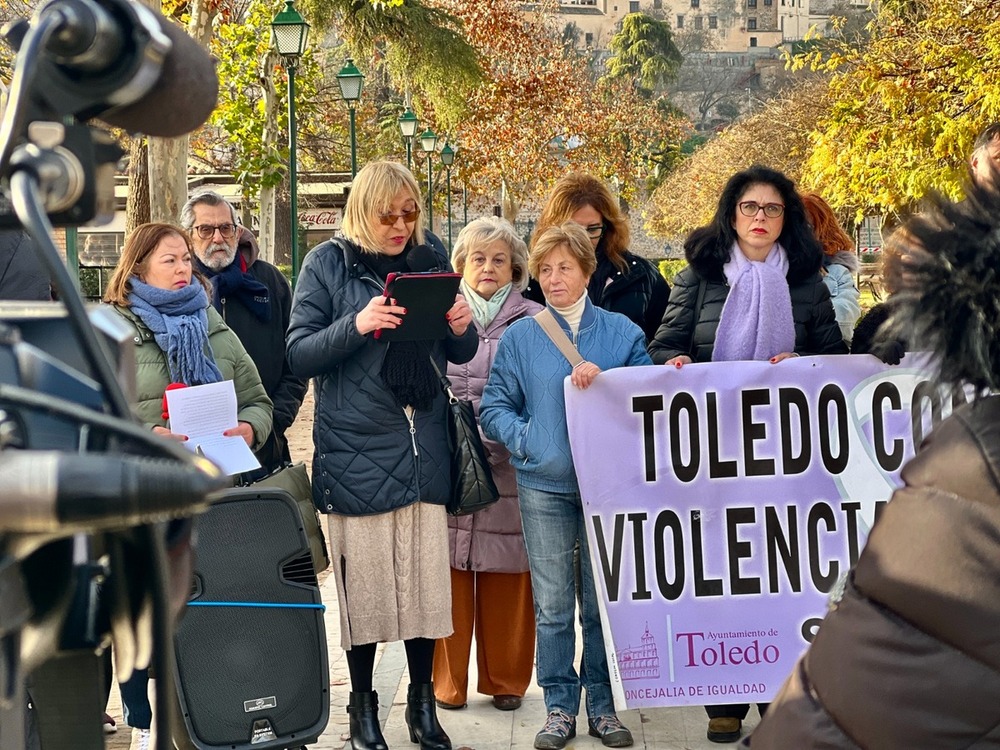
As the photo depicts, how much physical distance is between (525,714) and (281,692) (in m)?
1.43

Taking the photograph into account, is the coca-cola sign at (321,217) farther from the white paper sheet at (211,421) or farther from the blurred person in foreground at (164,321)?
the white paper sheet at (211,421)

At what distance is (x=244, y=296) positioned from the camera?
6.11 metres

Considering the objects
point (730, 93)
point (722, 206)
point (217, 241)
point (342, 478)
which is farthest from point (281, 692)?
point (730, 93)

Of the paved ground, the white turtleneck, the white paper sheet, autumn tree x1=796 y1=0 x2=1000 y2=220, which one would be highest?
autumn tree x1=796 y1=0 x2=1000 y2=220

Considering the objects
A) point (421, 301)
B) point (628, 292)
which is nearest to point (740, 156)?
point (628, 292)

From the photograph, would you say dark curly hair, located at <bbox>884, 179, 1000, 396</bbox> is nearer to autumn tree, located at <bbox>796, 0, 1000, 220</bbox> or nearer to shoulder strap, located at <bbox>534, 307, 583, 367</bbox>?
shoulder strap, located at <bbox>534, 307, 583, 367</bbox>

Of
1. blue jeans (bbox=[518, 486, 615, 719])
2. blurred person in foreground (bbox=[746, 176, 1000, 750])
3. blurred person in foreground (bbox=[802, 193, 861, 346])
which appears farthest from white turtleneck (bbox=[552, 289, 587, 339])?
blurred person in foreground (bbox=[746, 176, 1000, 750])

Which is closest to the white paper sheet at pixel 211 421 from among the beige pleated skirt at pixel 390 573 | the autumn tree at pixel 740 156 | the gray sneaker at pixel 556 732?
the beige pleated skirt at pixel 390 573

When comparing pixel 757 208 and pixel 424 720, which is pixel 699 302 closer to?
pixel 757 208

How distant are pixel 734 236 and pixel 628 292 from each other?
0.84 metres

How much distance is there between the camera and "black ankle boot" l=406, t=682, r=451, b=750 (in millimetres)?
5270

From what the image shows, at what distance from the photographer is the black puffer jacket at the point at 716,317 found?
5.57 meters

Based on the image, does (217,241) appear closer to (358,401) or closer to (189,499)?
(358,401)

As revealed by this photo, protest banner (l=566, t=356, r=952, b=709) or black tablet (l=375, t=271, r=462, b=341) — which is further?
protest banner (l=566, t=356, r=952, b=709)
